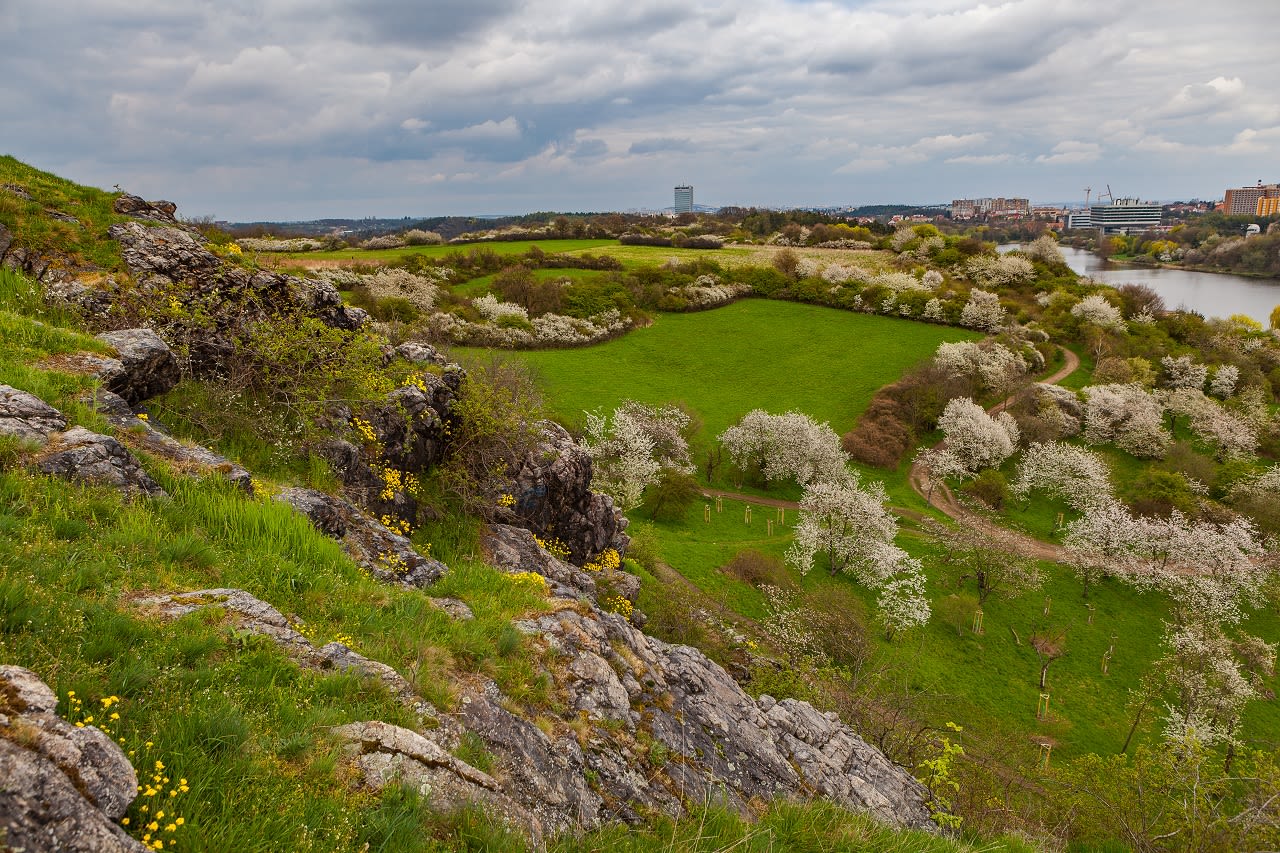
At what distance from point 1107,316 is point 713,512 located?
65.1 metres

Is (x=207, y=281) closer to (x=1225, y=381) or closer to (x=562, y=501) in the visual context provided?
(x=562, y=501)

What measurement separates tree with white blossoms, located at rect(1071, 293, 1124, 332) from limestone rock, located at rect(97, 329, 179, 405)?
92.4 m

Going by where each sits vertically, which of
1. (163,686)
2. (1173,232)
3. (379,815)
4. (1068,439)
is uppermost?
(1173,232)

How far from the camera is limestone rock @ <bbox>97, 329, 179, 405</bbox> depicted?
1009 cm

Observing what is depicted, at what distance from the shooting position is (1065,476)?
156 feet

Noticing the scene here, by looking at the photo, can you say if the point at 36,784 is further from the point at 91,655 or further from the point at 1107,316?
the point at 1107,316

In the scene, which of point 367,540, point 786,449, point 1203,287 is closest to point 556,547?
point 367,540

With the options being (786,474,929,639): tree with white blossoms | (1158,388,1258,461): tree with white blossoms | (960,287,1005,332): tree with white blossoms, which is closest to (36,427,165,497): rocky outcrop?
(786,474,929,639): tree with white blossoms

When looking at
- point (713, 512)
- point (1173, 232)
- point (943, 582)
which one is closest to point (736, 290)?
point (713, 512)

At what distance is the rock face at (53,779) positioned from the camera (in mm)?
2924

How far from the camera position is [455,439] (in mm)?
16625

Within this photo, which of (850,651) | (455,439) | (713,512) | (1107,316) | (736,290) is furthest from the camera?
(736,290)

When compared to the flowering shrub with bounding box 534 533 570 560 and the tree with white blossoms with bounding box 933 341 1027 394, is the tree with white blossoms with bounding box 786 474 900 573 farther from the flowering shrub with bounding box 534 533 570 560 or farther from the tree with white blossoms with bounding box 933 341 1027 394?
the tree with white blossoms with bounding box 933 341 1027 394

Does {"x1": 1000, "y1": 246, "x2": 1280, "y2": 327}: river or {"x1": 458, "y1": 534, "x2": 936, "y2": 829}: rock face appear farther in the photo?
{"x1": 1000, "y1": 246, "x2": 1280, "y2": 327}: river
